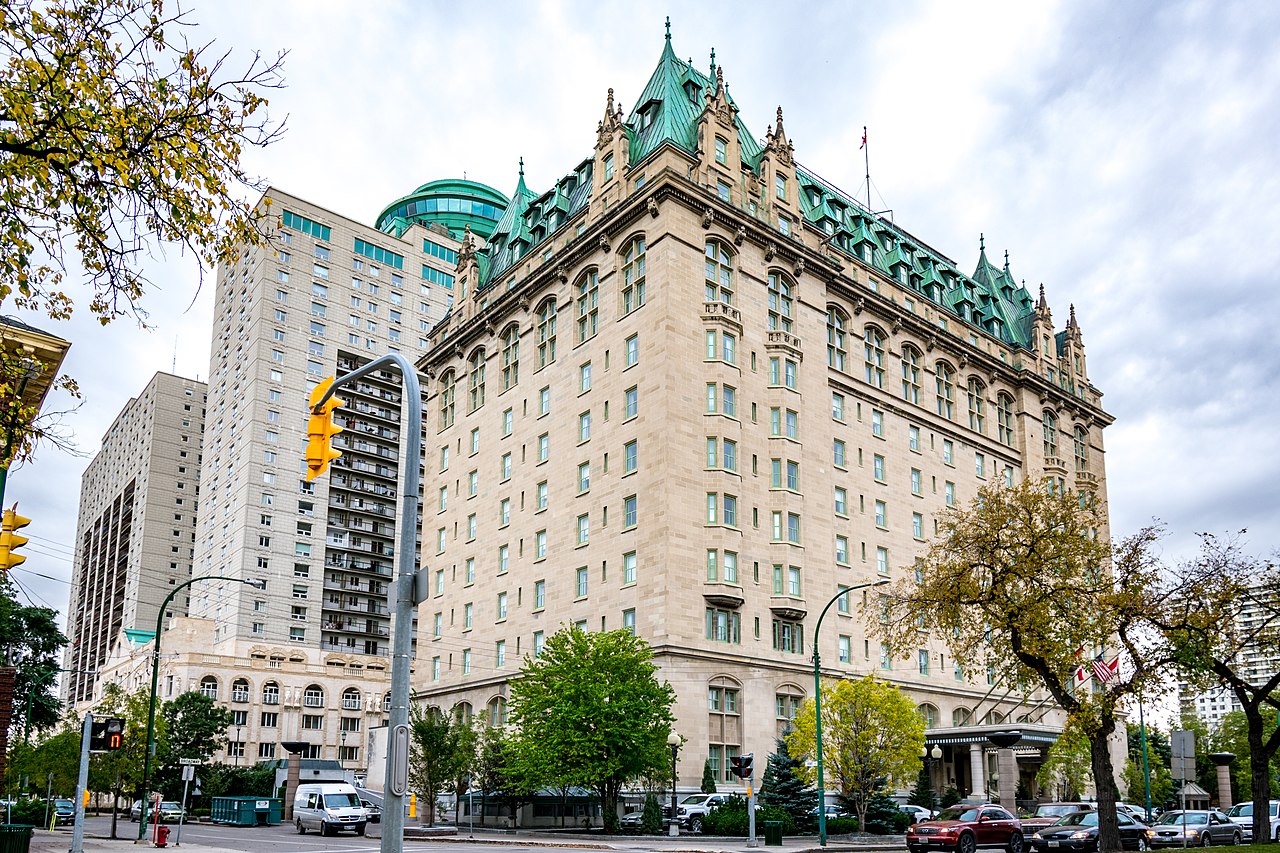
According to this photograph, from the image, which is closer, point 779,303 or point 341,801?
point 341,801

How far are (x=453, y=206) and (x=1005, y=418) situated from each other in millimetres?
78696

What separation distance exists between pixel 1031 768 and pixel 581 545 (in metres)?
36.7

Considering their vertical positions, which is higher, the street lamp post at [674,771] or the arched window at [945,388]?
the arched window at [945,388]

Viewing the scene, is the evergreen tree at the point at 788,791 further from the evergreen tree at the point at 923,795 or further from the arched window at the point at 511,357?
the arched window at the point at 511,357

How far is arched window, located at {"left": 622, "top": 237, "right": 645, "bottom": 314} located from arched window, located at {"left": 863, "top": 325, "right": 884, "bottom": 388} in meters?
17.2

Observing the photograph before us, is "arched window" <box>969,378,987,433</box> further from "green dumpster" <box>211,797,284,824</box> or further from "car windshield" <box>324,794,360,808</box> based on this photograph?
"green dumpster" <box>211,797,284,824</box>

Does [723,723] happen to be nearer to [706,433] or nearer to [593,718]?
[593,718]

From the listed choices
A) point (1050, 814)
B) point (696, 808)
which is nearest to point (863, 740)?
point (1050, 814)

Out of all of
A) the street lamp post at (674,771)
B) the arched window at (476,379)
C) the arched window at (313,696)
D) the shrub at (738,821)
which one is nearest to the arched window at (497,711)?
the street lamp post at (674,771)

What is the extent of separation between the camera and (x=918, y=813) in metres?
52.5

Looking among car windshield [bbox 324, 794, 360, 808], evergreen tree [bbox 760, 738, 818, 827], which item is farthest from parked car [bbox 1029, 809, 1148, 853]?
car windshield [bbox 324, 794, 360, 808]

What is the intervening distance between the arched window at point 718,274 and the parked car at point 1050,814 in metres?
29.8

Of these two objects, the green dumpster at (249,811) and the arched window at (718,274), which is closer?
the arched window at (718,274)

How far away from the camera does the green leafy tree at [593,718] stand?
4469 centimetres
